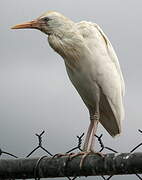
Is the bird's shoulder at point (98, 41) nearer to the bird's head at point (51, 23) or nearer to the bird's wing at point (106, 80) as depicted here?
the bird's wing at point (106, 80)

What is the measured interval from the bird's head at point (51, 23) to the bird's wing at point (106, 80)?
21 centimetres

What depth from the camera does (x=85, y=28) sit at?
3.62 metres

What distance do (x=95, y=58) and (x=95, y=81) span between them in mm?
181

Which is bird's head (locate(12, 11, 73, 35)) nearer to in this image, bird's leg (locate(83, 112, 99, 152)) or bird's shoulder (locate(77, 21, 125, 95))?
bird's shoulder (locate(77, 21, 125, 95))

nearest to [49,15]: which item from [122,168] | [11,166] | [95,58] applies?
[95,58]

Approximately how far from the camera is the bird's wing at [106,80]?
3.52 meters

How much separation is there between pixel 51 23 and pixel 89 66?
1.40 ft

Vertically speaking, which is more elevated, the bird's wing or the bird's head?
the bird's head

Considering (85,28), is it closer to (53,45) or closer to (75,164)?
(53,45)

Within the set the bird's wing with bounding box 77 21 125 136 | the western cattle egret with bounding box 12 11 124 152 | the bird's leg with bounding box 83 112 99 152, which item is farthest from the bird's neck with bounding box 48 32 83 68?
the bird's leg with bounding box 83 112 99 152

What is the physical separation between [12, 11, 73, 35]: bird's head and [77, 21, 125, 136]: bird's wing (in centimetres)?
21

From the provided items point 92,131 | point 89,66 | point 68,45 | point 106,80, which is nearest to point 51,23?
point 68,45

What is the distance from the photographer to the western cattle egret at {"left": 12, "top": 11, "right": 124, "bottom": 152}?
3.41 meters

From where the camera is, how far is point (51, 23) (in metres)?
3.43
